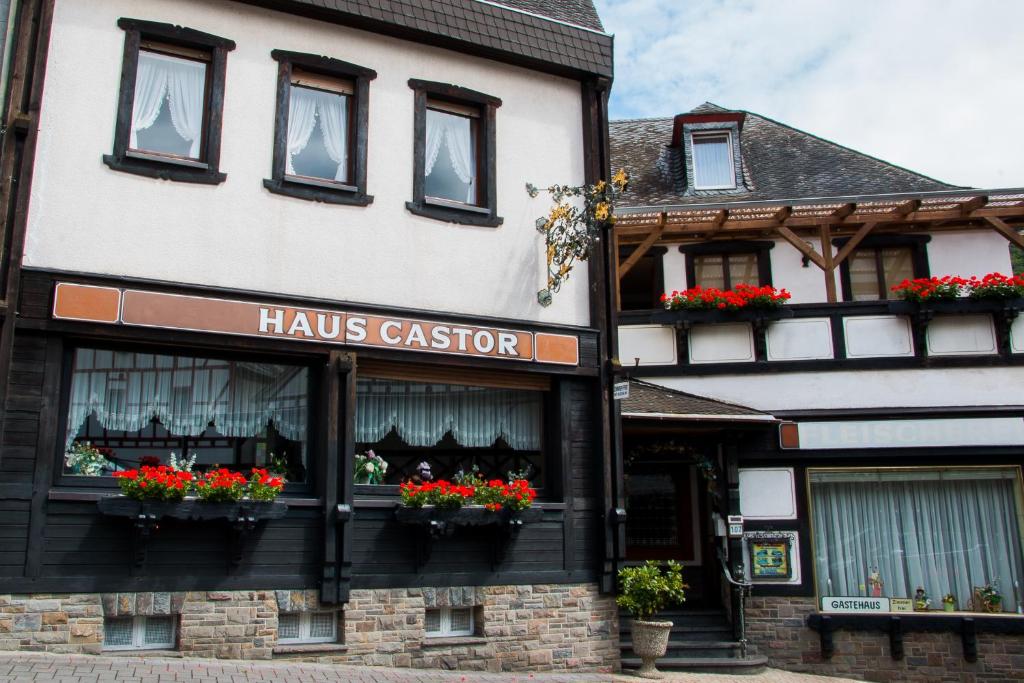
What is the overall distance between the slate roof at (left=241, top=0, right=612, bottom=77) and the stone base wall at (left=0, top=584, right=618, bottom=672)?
21.1 ft

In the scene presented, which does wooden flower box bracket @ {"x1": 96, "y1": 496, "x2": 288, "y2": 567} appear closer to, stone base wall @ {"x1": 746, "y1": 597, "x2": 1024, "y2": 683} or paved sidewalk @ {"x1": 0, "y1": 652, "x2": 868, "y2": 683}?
paved sidewalk @ {"x1": 0, "y1": 652, "x2": 868, "y2": 683}

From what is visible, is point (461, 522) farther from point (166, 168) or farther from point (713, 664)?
point (166, 168)

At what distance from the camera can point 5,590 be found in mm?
9016

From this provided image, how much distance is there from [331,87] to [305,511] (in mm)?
4881

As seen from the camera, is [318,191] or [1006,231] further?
[1006,231]

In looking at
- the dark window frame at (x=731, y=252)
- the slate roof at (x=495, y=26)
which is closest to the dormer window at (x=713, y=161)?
the dark window frame at (x=731, y=252)

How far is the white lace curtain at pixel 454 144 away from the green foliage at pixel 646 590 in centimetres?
491

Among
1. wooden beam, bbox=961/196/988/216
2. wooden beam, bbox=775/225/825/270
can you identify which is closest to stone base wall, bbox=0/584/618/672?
wooden beam, bbox=775/225/825/270

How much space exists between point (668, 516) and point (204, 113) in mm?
9109

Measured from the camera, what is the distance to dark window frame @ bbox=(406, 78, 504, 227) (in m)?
11.8

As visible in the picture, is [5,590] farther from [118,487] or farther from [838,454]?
[838,454]

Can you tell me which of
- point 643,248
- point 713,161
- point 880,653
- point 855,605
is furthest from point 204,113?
point 880,653

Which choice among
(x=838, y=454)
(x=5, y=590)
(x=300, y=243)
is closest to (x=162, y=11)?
(x=300, y=243)

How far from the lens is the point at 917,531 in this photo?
48.0 feet
